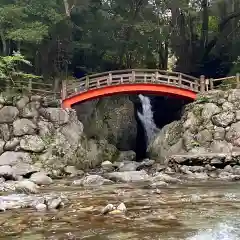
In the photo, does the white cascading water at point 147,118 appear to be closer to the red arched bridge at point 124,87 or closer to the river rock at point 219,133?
the red arched bridge at point 124,87

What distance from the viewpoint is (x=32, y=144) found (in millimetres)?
Answer: 23562

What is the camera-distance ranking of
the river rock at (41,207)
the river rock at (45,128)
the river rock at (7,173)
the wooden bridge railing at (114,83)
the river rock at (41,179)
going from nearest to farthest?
the river rock at (41,207) → the river rock at (41,179) → the river rock at (7,173) → the river rock at (45,128) → the wooden bridge railing at (114,83)

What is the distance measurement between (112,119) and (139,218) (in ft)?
60.6

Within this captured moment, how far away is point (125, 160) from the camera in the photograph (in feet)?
91.8

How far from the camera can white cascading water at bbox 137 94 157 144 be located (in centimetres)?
3342

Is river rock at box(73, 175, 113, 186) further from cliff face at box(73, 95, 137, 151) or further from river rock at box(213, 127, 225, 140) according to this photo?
cliff face at box(73, 95, 137, 151)

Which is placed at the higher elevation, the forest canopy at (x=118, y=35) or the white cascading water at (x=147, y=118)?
the forest canopy at (x=118, y=35)

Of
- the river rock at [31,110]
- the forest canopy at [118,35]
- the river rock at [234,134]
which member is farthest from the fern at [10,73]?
the river rock at [234,134]

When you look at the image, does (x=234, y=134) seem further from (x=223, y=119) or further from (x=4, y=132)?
(x=4, y=132)

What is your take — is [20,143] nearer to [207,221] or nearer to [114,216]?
[114,216]

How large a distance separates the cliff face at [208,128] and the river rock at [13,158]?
27.3 feet

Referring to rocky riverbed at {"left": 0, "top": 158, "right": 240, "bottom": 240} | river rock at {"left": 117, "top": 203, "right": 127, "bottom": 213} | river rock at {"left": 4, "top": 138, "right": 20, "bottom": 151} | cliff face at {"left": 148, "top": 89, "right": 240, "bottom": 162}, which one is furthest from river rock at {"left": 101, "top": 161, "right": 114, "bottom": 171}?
river rock at {"left": 117, "top": 203, "right": 127, "bottom": 213}

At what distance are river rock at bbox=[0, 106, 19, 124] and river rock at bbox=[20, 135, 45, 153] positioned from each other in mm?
1450

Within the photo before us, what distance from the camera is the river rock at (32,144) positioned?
23.4 m
